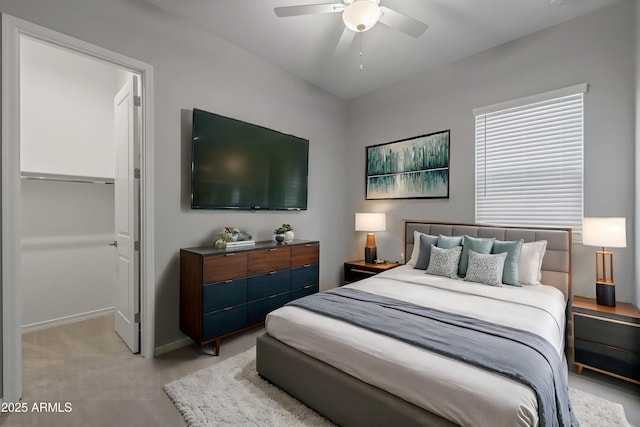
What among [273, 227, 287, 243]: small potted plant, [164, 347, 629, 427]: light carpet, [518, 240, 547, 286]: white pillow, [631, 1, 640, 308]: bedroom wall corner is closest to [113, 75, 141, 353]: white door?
[164, 347, 629, 427]: light carpet

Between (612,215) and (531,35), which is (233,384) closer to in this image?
(612,215)

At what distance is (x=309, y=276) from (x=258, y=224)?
0.88 meters

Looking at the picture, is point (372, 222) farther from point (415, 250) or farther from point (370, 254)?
point (415, 250)

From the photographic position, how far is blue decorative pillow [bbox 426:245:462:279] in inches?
114

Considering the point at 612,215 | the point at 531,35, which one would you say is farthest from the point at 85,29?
the point at 612,215

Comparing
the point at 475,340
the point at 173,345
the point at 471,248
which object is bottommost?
the point at 173,345

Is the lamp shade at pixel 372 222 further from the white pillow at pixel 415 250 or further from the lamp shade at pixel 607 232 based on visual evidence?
the lamp shade at pixel 607 232

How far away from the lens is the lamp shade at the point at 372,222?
157 inches

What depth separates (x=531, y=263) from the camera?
2.70 metres

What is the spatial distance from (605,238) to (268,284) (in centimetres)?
293

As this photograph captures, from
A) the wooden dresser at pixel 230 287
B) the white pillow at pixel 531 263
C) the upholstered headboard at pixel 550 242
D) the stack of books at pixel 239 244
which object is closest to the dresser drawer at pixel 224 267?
the wooden dresser at pixel 230 287

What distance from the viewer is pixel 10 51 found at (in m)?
1.89

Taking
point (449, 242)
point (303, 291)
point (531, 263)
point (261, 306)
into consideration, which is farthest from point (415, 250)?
point (261, 306)

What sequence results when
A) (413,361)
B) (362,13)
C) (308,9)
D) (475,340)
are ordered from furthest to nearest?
(308,9) < (362,13) < (475,340) < (413,361)
